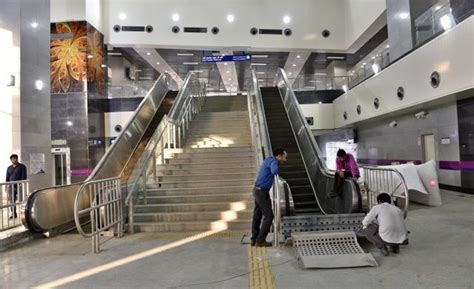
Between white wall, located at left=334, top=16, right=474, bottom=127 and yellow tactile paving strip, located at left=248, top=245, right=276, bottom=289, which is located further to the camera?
white wall, located at left=334, top=16, right=474, bottom=127

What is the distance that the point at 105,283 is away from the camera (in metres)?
3.72

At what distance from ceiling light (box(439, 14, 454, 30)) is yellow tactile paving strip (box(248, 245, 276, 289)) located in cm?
803

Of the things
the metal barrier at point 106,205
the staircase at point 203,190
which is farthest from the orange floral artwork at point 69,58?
the metal barrier at point 106,205

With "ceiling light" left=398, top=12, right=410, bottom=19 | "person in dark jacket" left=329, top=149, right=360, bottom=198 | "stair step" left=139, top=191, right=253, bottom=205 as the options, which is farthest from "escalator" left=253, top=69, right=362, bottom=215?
"ceiling light" left=398, top=12, right=410, bottom=19

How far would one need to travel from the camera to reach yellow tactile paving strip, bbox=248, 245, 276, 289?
11.7ft

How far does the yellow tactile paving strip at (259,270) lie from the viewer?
3.58m

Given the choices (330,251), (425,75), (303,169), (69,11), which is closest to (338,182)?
(330,251)

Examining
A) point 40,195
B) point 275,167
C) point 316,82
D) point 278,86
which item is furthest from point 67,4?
point 275,167

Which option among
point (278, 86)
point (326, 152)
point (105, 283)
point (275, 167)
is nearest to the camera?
point (105, 283)

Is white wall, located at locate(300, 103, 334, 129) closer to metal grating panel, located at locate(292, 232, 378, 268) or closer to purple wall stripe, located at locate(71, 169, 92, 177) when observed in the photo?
purple wall stripe, located at locate(71, 169, 92, 177)

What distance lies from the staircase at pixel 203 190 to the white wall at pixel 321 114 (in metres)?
8.51

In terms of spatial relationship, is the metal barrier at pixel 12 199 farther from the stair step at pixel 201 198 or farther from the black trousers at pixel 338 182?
the black trousers at pixel 338 182

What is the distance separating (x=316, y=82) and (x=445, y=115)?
8.72 m

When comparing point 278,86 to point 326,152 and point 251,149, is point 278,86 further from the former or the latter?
point 326,152
